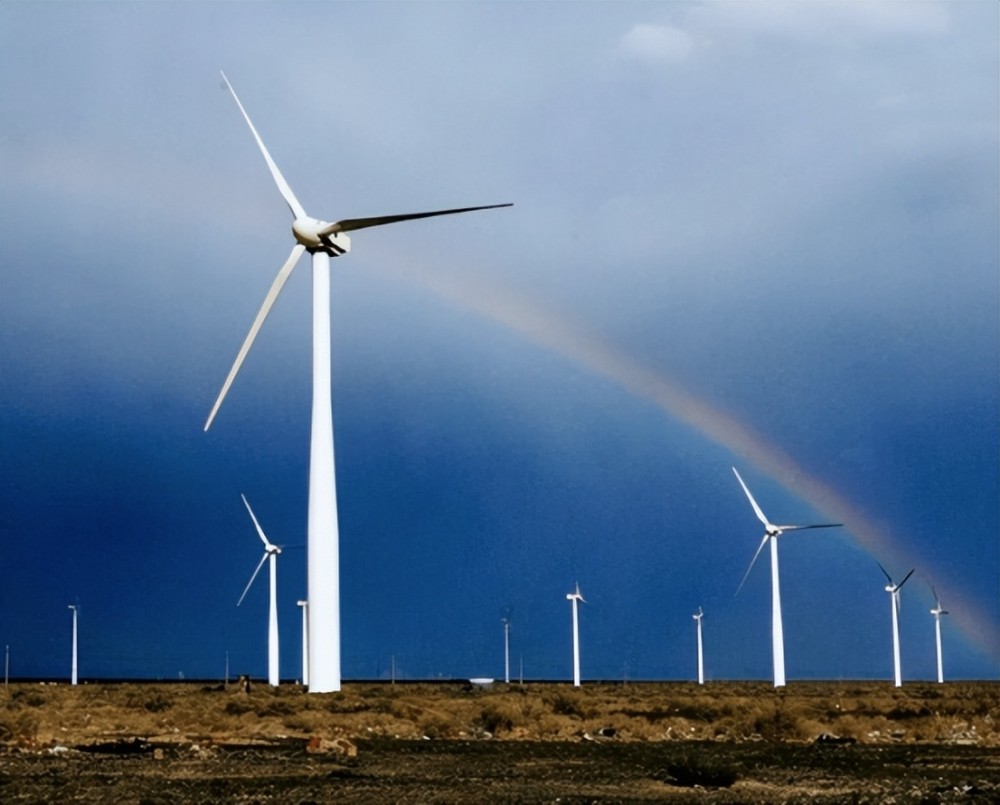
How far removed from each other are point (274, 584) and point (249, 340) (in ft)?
154

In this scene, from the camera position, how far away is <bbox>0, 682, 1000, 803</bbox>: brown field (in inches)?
1050

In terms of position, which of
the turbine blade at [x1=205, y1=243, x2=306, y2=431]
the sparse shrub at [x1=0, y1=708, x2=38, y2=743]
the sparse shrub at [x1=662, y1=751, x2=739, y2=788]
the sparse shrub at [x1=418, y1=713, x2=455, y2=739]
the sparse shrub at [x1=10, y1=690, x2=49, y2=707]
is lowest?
the sparse shrub at [x1=662, y1=751, x2=739, y2=788]

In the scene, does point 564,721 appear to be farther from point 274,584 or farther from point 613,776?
point 274,584

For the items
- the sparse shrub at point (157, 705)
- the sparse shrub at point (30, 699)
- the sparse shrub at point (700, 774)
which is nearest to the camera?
the sparse shrub at point (700, 774)

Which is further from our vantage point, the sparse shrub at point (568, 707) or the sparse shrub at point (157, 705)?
the sparse shrub at point (568, 707)

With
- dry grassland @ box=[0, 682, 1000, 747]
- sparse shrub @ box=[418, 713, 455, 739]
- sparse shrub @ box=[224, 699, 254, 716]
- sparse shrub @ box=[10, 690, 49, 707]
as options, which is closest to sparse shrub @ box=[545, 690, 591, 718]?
dry grassland @ box=[0, 682, 1000, 747]

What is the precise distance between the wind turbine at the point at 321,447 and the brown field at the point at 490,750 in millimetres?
1786

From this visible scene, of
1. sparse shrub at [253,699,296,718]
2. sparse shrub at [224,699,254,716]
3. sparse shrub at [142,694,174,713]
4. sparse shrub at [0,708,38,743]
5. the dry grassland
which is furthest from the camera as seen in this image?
sparse shrub at [142,694,174,713]

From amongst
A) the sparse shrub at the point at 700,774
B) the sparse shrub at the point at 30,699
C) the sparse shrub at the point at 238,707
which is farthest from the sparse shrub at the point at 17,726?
the sparse shrub at the point at 700,774

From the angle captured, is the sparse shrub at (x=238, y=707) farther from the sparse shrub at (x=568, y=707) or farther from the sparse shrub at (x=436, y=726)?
the sparse shrub at (x=568, y=707)

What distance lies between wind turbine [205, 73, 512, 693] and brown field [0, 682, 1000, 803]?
179 centimetres

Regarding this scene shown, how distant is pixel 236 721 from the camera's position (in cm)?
4500

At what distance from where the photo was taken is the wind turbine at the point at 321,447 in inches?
2025

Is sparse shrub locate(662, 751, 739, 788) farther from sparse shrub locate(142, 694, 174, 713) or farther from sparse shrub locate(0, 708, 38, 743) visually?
sparse shrub locate(142, 694, 174, 713)
